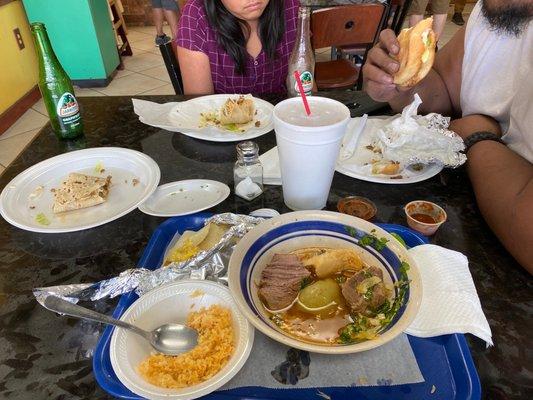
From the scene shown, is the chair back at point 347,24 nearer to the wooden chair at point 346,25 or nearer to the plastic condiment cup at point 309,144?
the wooden chair at point 346,25

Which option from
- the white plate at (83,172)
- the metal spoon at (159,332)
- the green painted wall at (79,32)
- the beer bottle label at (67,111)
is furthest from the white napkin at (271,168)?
the green painted wall at (79,32)

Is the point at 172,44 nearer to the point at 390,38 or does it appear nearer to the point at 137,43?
the point at 390,38

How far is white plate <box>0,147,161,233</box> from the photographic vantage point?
102 cm

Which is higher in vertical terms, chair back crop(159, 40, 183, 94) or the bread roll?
the bread roll

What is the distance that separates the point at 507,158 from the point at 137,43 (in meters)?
5.36

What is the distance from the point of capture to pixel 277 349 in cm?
72

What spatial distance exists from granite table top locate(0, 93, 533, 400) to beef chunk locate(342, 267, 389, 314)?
20 centimetres

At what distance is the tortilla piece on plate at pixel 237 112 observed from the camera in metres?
1.44

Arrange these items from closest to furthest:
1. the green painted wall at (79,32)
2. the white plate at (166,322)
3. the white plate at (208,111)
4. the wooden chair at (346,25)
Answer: the white plate at (166,322)
the white plate at (208,111)
the wooden chair at (346,25)
the green painted wall at (79,32)

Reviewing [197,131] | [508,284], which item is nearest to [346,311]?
[508,284]

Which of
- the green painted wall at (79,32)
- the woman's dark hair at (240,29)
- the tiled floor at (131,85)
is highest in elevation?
the woman's dark hair at (240,29)

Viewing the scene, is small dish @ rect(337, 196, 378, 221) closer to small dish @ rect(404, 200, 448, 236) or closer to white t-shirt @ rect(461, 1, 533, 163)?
small dish @ rect(404, 200, 448, 236)

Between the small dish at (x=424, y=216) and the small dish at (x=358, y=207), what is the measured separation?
0.09m

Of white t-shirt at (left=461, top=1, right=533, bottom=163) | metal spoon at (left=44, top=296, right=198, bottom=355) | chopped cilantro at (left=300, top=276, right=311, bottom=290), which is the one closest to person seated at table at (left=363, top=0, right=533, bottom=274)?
white t-shirt at (left=461, top=1, right=533, bottom=163)
